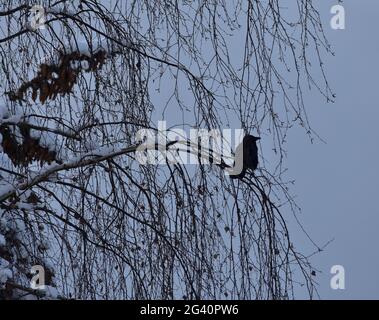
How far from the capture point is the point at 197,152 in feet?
14.0

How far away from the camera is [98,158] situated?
4324 millimetres

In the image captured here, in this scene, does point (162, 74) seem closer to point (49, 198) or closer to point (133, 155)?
point (133, 155)

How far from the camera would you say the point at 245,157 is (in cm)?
425

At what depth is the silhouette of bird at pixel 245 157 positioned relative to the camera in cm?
421

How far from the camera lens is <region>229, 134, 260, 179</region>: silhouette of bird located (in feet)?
13.8

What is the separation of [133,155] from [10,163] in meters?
0.54

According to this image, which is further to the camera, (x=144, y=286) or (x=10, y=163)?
(x=10, y=163)

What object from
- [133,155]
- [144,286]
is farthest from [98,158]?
[144,286]
